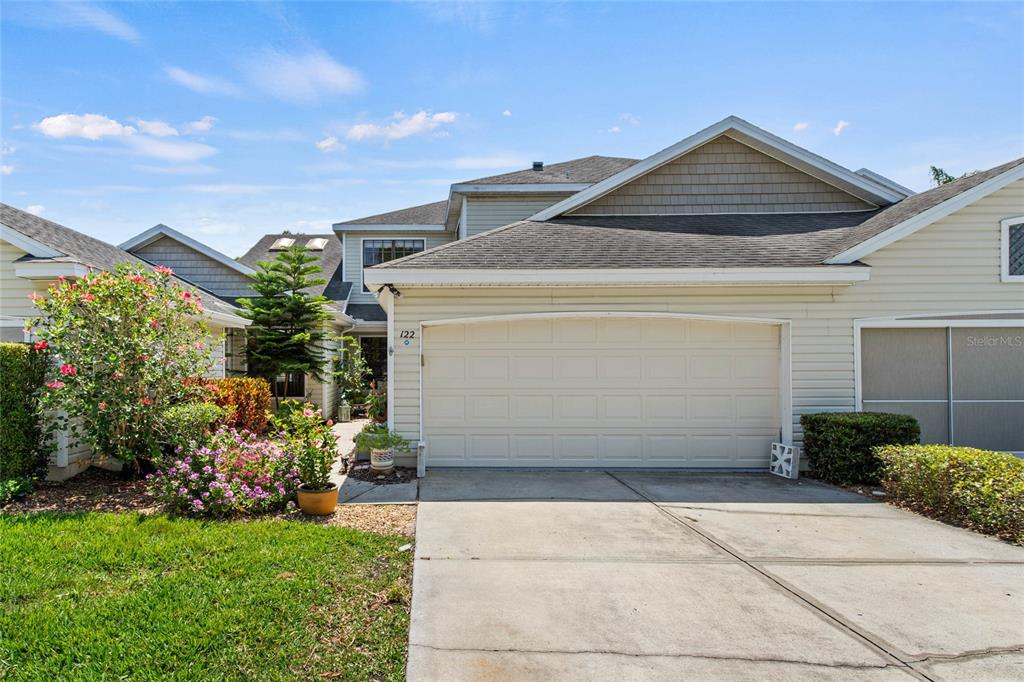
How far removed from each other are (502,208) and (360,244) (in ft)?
21.3

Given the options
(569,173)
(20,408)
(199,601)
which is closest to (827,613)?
(199,601)

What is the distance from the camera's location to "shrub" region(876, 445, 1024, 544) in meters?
5.51

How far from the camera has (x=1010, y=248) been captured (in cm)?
829

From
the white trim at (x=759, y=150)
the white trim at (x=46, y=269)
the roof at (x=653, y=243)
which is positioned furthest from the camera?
the white trim at (x=759, y=150)

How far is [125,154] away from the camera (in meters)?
11.3

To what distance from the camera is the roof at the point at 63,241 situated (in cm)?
859

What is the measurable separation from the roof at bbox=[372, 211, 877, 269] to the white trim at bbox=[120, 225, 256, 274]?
8826mm

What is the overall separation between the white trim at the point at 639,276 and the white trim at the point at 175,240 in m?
9.18

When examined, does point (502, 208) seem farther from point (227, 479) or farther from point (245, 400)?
point (227, 479)

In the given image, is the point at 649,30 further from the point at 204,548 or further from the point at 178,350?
the point at 204,548

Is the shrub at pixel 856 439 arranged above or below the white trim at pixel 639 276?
below

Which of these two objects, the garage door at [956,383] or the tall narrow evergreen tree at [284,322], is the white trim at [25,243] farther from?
the garage door at [956,383]

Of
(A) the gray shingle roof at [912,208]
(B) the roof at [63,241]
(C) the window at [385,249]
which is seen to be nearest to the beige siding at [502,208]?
(C) the window at [385,249]

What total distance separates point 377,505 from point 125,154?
1011 centimetres
